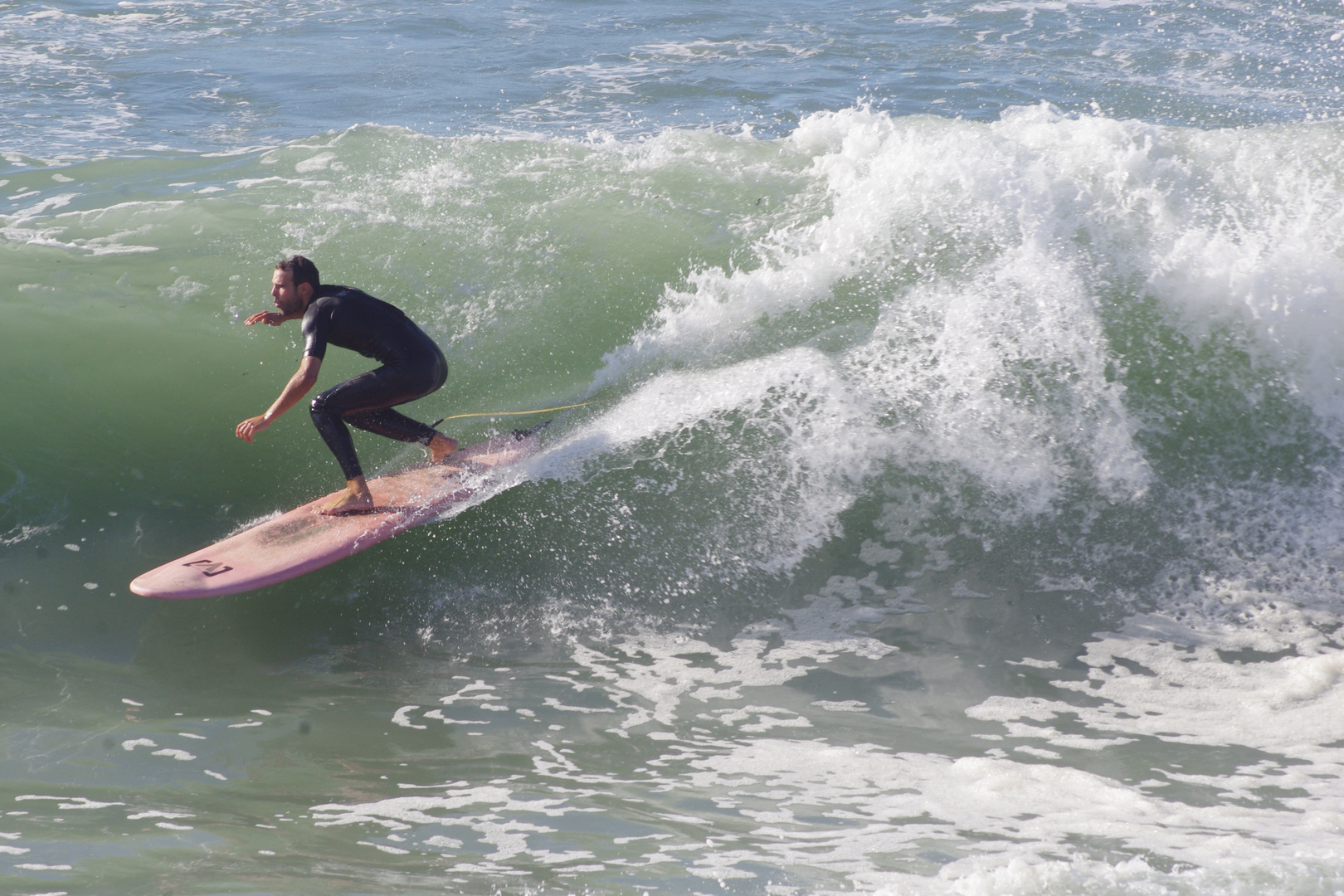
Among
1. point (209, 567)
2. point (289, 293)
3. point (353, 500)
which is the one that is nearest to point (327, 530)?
point (353, 500)

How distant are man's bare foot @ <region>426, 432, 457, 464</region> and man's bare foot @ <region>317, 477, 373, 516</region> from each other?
20.2 inches

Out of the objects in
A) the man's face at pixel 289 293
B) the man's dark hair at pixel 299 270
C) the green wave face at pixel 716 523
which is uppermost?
the man's dark hair at pixel 299 270

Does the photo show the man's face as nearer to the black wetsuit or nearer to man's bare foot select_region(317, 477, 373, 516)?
the black wetsuit

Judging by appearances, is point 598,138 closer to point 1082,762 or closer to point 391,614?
point 391,614

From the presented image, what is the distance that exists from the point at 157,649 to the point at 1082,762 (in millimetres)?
4548

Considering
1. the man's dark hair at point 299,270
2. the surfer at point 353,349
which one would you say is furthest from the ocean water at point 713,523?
the man's dark hair at point 299,270

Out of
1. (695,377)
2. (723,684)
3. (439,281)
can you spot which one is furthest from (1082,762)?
(439,281)

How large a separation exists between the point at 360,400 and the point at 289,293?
0.69 meters

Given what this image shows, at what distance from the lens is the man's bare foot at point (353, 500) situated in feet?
17.9

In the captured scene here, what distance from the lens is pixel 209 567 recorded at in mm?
5043

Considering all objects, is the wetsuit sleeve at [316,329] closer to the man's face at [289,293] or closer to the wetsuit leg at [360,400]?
the man's face at [289,293]

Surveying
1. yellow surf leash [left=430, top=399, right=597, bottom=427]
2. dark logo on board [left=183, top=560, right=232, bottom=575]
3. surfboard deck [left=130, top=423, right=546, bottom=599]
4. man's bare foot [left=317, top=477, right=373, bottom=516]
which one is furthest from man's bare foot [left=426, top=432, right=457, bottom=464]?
dark logo on board [left=183, top=560, right=232, bottom=575]

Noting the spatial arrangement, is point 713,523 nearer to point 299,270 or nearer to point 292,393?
point 292,393

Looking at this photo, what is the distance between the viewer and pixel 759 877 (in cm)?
298
